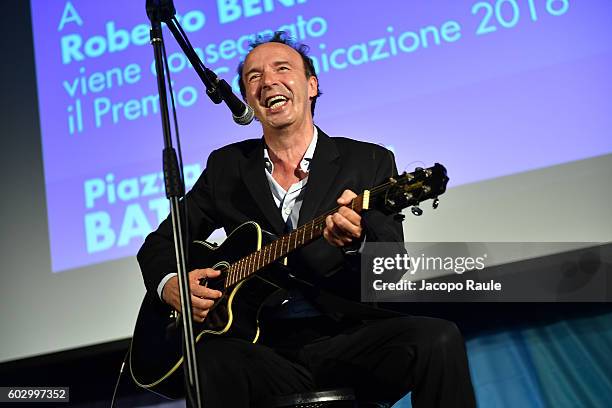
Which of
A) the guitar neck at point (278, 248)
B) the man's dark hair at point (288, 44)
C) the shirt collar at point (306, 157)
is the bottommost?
the guitar neck at point (278, 248)

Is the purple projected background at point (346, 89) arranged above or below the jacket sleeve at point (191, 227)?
above

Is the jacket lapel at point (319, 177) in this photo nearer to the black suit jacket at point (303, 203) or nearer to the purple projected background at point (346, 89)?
the black suit jacket at point (303, 203)

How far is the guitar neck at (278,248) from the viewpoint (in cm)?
251

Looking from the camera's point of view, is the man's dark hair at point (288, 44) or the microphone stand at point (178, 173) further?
the man's dark hair at point (288, 44)

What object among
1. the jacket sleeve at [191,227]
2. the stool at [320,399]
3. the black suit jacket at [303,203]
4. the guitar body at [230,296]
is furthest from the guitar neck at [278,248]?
the stool at [320,399]

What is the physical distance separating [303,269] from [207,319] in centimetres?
34

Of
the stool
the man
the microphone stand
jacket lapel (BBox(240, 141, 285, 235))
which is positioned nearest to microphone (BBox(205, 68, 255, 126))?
the microphone stand

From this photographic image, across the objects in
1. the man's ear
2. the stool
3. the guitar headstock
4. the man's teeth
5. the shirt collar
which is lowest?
the stool

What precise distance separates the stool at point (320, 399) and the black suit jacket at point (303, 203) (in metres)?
0.35

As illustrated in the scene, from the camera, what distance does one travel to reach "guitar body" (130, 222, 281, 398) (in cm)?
265

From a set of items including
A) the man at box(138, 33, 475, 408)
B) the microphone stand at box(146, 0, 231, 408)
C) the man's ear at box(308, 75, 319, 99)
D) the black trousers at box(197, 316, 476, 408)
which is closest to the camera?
the microphone stand at box(146, 0, 231, 408)

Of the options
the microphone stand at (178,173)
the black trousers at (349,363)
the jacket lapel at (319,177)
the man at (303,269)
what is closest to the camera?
the microphone stand at (178,173)

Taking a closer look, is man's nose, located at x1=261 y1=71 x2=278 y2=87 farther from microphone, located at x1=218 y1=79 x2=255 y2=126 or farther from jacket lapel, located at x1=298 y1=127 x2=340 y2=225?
microphone, located at x1=218 y1=79 x2=255 y2=126

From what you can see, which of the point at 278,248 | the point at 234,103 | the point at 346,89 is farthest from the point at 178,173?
the point at 346,89
